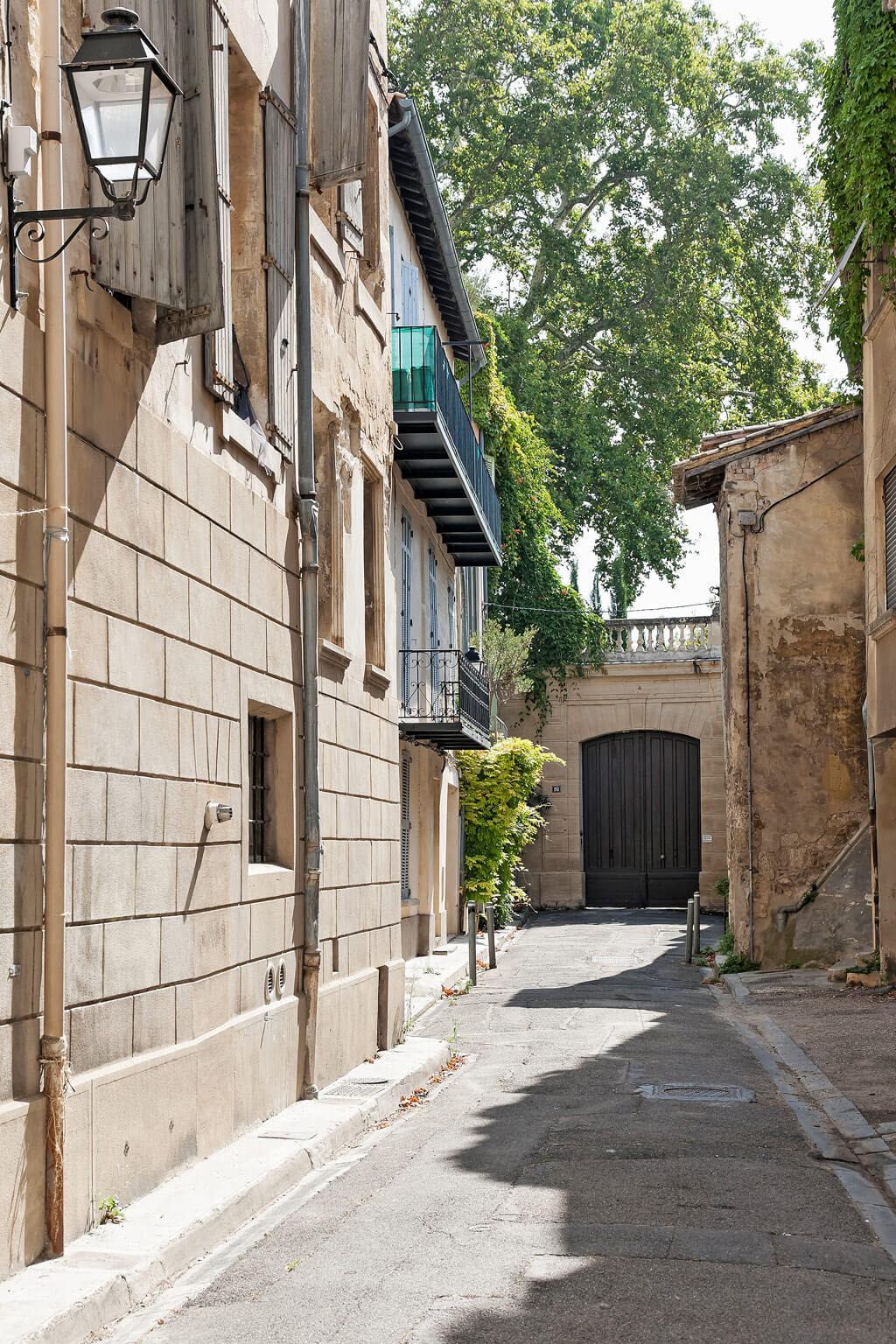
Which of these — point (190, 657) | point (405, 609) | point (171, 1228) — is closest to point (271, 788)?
point (190, 657)

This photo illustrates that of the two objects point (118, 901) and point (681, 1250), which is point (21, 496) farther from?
point (681, 1250)

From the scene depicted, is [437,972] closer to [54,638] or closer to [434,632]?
[434,632]

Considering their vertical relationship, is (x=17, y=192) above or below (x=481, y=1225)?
above

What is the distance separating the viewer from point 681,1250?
5.49 meters

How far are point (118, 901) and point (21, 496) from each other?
6.11 ft

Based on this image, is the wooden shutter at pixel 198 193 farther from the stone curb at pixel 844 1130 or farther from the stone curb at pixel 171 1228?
the stone curb at pixel 844 1130

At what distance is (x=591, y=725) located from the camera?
31.3m

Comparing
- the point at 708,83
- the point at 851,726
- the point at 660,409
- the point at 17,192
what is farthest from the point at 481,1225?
the point at 708,83

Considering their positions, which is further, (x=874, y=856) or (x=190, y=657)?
(x=874, y=856)

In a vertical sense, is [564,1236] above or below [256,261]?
below

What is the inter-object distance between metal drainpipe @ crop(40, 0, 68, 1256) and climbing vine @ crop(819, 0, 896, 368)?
9281 mm

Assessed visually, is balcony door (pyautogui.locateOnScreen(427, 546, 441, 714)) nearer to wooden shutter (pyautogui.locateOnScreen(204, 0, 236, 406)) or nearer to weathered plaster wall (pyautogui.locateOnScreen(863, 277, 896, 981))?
weathered plaster wall (pyautogui.locateOnScreen(863, 277, 896, 981))

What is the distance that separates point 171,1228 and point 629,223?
32.3 meters

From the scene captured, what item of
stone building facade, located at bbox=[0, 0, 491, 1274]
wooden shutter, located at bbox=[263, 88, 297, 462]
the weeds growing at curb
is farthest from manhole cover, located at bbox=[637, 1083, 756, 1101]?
wooden shutter, located at bbox=[263, 88, 297, 462]
